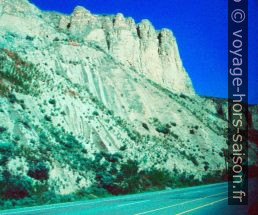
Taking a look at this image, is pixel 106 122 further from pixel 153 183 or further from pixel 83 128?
pixel 153 183

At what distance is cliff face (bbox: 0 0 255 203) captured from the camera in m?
28.5

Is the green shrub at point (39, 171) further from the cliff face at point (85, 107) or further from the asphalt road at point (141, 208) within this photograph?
the asphalt road at point (141, 208)

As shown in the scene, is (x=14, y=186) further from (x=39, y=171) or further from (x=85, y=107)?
(x=85, y=107)

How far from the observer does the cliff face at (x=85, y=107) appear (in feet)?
93.4

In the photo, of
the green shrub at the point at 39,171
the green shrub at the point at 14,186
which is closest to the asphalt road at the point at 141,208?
the green shrub at the point at 14,186

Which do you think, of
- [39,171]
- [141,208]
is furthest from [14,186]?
[141,208]

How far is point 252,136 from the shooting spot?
338 feet

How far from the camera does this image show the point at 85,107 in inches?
1666

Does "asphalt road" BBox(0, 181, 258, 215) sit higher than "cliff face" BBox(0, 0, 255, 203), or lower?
lower

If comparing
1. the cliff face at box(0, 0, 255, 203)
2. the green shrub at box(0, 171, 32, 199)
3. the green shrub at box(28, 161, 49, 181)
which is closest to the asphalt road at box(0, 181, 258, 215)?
the green shrub at box(0, 171, 32, 199)

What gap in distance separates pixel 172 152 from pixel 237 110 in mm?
37827

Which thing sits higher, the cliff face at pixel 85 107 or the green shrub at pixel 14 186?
the cliff face at pixel 85 107

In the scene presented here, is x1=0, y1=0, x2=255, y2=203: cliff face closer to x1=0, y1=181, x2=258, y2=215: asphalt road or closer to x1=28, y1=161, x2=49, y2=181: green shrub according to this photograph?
x1=28, y1=161, x2=49, y2=181: green shrub

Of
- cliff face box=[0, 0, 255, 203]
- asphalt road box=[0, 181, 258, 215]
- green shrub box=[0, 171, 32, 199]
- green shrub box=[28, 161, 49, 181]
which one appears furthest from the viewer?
cliff face box=[0, 0, 255, 203]
